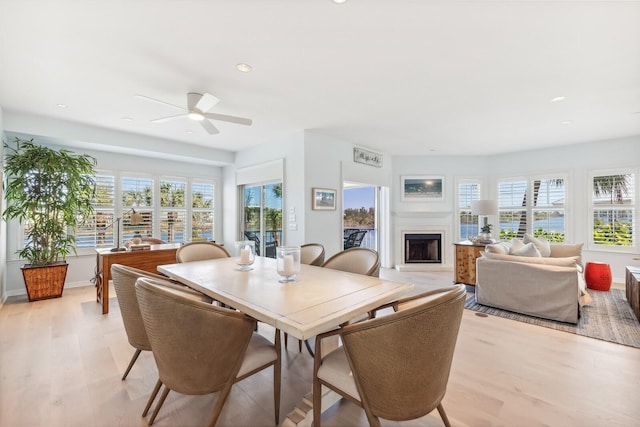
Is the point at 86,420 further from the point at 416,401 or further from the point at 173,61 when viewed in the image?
the point at 173,61

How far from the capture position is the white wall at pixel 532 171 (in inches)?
196

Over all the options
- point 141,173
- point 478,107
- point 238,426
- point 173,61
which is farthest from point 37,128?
point 478,107

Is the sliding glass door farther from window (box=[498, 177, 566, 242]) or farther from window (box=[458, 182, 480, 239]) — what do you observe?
window (box=[498, 177, 566, 242])

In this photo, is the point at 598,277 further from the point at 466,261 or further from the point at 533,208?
the point at 466,261

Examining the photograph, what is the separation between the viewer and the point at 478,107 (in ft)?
11.5

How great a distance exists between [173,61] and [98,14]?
1.97 feet

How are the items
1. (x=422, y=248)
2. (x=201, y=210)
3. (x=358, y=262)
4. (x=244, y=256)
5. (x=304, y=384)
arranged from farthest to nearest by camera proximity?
1. (x=422, y=248)
2. (x=201, y=210)
3. (x=358, y=262)
4. (x=244, y=256)
5. (x=304, y=384)

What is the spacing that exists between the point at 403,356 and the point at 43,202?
517 cm

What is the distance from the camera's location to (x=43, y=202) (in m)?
3.94

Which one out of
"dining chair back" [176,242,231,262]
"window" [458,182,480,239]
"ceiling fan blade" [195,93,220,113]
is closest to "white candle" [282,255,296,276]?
"dining chair back" [176,242,231,262]

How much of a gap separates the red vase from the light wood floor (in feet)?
8.45

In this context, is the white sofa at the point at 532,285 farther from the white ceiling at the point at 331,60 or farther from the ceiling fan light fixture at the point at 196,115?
the ceiling fan light fixture at the point at 196,115

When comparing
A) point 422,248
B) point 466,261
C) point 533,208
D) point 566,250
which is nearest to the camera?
point 566,250

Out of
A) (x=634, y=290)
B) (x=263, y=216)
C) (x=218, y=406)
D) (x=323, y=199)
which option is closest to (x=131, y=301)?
(x=218, y=406)
